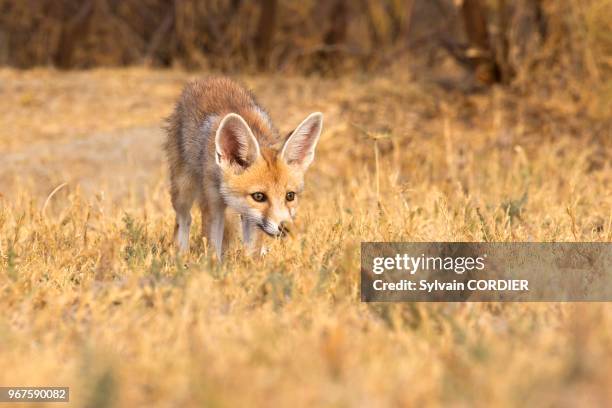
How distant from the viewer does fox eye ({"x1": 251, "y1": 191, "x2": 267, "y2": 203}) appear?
17.4 feet

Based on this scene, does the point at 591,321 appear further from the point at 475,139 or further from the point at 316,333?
the point at 475,139

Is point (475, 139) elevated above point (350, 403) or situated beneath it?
elevated above

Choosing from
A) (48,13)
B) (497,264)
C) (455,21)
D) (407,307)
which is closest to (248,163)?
(497,264)

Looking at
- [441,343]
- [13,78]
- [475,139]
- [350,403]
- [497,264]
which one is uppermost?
[13,78]

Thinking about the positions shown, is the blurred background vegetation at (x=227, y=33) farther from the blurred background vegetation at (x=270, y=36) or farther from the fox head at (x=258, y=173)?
the fox head at (x=258, y=173)

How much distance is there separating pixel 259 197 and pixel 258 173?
0.14 meters

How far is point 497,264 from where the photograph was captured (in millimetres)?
4770

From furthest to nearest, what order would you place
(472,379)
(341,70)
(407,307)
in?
(341,70), (407,307), (472,379)

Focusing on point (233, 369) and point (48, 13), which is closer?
point (233, 369)

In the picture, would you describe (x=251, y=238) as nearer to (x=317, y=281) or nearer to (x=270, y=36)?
(x=317, y=281)

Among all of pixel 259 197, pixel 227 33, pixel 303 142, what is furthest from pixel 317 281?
pixel 227 33

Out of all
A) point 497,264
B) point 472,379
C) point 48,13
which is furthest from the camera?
point 48,13

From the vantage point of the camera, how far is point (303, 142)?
553cm

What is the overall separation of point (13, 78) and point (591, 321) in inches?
416
